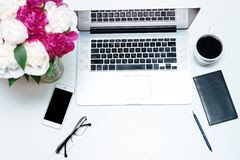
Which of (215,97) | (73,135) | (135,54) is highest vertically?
(135,54)

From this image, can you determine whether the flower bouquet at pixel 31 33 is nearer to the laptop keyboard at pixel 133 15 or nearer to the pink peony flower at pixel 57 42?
the pink peony flower at pixel 57 42

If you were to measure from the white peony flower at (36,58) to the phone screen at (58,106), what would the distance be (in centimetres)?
20

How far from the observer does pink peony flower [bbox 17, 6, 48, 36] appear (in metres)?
0.68

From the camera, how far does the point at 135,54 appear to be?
93 centimetres

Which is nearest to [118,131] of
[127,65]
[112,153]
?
[112,153]

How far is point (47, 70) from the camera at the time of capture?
0.78 m

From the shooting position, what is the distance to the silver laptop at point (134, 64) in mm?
917

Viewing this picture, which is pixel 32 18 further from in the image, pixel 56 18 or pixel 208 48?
pixel 208 48

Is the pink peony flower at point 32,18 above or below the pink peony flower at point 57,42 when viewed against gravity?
above

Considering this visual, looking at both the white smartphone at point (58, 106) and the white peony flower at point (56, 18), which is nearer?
the white peony flower at point (56, 18)

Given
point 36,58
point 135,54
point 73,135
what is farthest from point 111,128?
point 36,58

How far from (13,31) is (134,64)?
1.19ft

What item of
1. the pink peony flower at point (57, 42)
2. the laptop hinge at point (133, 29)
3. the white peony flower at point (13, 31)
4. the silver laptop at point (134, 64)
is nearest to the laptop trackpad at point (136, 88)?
the silver laptop at point (134, 64)

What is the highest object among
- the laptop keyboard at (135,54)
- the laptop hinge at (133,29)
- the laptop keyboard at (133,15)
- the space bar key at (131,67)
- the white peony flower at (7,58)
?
the laptop keyboard at (133,15)
